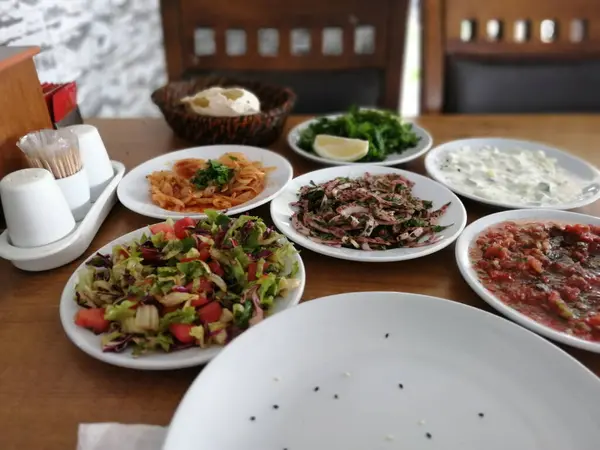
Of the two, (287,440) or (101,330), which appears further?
(101,330)

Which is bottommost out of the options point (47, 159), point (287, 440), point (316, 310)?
point (287, 440)

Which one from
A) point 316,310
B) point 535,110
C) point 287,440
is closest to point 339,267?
point 316,310

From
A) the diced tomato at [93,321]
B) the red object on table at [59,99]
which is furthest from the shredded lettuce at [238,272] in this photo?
the red object on table at [59,99]

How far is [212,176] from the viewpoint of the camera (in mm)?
1345

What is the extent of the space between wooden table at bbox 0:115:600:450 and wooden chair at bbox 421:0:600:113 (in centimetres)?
100

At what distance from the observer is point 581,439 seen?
0.71 metres

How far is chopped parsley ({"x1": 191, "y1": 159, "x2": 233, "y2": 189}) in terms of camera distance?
4.38 ft

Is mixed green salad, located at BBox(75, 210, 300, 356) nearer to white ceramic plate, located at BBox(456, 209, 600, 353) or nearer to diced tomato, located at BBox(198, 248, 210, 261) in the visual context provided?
diced tomato, located at BBox(198, 248, 210, 261)

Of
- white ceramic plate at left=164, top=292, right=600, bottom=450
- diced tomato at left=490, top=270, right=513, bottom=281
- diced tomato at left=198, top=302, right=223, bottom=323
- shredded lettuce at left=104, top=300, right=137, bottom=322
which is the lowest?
white ceramic plate at left=164, top=292, right=600, bottom=450

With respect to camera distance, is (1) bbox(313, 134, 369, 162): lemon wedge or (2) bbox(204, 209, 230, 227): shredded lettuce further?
(1) bbox(313, 134, 369, 162): lemon wedge

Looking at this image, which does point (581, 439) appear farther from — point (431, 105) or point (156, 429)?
point (431, 105)

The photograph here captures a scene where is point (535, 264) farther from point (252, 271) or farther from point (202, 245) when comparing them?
point (202, 245)

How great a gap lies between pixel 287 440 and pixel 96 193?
88 centimetres

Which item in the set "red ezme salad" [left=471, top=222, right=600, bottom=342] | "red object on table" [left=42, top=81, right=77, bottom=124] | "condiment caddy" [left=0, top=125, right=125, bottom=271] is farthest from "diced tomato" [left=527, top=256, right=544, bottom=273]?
"red object on table" [left=42, top=81, right=77, bottom=124]
